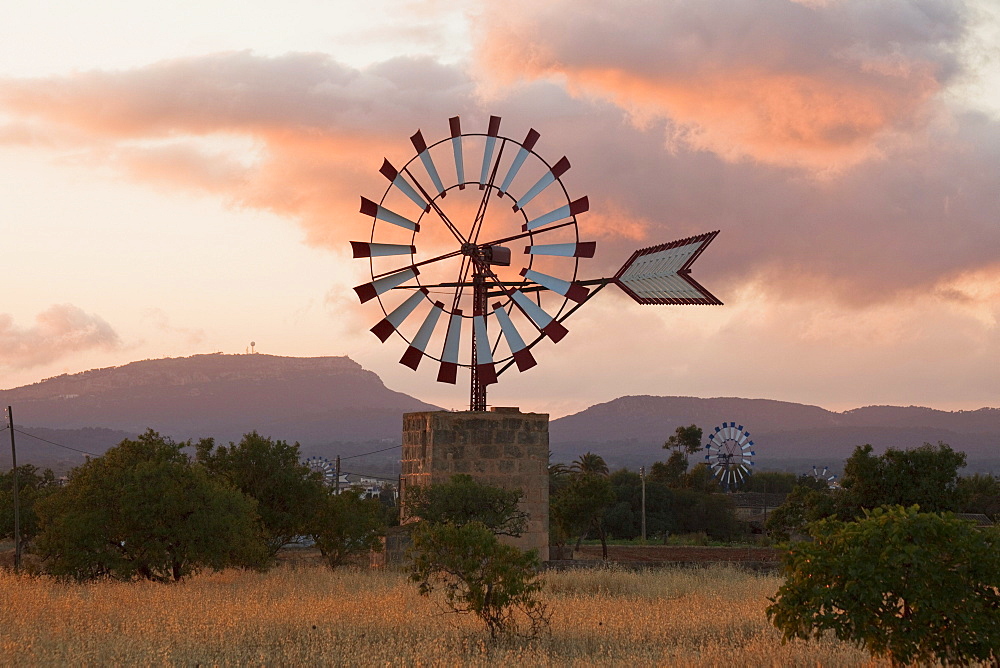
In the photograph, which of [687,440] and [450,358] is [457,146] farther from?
[687,440]

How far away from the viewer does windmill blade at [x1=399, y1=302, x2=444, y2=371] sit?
27.0m

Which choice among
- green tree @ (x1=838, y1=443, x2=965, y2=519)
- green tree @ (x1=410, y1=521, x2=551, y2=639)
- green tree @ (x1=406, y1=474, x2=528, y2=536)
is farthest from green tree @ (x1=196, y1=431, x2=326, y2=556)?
green tree @ (x1=838, y1=443, x2=965, y2=519)

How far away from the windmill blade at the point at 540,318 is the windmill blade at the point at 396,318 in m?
2.49

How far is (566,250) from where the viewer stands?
28.0 m

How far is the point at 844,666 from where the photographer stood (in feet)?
43.5

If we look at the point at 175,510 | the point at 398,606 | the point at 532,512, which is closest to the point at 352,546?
the point at 532,512

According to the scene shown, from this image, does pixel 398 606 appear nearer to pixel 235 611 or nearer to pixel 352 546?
pixel 235 611

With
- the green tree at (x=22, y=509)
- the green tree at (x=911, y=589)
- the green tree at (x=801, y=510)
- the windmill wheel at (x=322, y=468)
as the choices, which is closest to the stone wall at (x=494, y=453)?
the windmill wheel at (x=322, y=468)

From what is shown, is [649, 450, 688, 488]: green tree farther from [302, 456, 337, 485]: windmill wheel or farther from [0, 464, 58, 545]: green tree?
[0, 464, 58, 545]: green tree

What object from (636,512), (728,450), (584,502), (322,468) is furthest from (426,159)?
(728,450)

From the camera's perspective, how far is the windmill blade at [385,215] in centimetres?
2803

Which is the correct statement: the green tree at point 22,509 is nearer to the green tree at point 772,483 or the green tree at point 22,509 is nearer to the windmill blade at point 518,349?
the windmill blade at point 518,349

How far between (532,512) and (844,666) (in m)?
13.3

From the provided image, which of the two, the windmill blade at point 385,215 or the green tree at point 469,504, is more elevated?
the windmill blade at point 385,215
